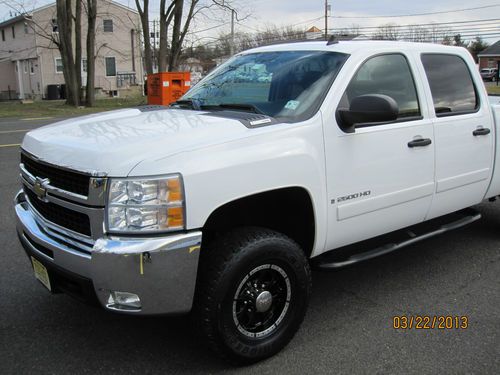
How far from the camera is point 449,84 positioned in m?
4.26

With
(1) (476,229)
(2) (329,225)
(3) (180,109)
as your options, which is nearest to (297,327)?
(2) (329,225)

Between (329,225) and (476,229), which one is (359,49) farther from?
(476,229)

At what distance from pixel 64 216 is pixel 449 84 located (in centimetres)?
317

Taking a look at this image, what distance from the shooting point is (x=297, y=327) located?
10.5 feet

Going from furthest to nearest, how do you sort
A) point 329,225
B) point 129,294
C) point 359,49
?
1. point 359,49
2. point 329,225
3. point 129,294

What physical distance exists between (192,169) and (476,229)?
4180mm

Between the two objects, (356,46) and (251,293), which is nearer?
(251,293)

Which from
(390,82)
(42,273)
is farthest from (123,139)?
(390,82)

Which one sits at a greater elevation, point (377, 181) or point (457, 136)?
point (457, 136)

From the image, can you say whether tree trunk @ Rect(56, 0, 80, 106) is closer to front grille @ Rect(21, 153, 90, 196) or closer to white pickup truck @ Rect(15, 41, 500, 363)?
white pickup truck @ Rect(15, 41, 500, 363)

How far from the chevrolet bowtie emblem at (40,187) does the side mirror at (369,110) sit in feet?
6.04

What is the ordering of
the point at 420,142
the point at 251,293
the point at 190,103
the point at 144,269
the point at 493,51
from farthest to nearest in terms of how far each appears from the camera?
the point at 493,51
the point at 190,103
the point at 420,142
the point at 251,293
the point at 144,269

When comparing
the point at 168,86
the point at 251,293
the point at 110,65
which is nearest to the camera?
the point at 251,293
